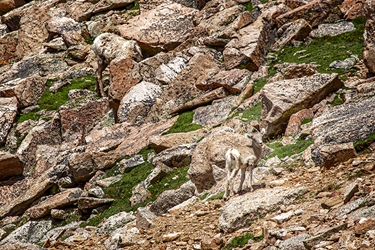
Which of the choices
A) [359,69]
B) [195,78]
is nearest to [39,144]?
[195,78]

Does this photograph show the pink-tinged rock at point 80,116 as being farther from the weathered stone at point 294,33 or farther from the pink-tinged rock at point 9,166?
the weathered stone at point 294,33

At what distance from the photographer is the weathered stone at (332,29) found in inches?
1476

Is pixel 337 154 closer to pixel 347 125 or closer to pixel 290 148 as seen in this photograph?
pixel 347 125

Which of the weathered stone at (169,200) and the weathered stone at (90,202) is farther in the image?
the weathered stone at (90,202)

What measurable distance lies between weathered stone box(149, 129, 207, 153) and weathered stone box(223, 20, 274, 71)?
30.8 feet

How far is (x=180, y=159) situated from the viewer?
2722 centimetres

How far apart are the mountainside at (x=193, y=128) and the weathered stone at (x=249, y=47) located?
12cm

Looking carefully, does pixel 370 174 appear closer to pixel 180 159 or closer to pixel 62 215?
pixel 180 159

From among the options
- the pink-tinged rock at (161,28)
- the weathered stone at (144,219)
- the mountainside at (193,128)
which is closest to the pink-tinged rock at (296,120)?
the mountainside at (193,128)

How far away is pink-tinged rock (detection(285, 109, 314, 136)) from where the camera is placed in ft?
78.4

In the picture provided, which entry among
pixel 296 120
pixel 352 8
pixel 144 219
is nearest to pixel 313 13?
pixel 352 8

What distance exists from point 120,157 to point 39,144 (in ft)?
34.2

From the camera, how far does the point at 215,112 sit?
109ft

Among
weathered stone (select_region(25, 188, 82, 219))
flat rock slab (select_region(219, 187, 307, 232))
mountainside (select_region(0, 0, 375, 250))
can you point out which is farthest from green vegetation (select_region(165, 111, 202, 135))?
flat rock slab (select_region(219, 187, 307, 232))
